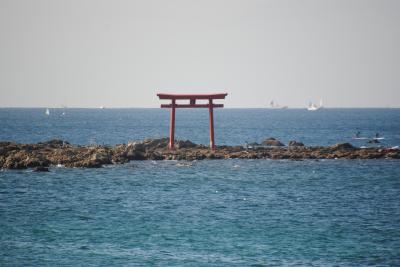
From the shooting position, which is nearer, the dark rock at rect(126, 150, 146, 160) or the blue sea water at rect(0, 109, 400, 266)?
the blue sea water at rect(0, 109, 400, 266)

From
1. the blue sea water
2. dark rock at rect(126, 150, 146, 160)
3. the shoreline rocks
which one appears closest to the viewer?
the blue sea water

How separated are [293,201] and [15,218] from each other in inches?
700

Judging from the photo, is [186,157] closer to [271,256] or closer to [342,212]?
[342,212]

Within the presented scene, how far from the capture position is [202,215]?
41438mm

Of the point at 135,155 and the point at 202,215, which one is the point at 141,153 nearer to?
the point at 135,155

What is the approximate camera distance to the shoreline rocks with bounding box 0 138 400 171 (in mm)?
62125

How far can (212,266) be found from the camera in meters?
30.5

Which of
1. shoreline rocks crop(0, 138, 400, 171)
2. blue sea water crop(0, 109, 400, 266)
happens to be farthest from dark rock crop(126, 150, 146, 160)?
blue sea water crop(0, 109, 400, 266)

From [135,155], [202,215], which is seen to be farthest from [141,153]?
[202,215]

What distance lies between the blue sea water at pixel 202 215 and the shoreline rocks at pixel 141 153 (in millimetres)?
2085

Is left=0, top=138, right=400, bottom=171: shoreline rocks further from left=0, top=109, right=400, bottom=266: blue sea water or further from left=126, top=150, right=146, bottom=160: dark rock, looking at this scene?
left=0, top=109, right=400, bottom=266: blue sea water

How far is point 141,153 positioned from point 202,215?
90.6ft

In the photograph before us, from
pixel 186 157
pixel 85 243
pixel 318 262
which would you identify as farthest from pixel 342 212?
pixel 186 157

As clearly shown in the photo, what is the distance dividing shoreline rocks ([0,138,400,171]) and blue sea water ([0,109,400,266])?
2.09 metres
